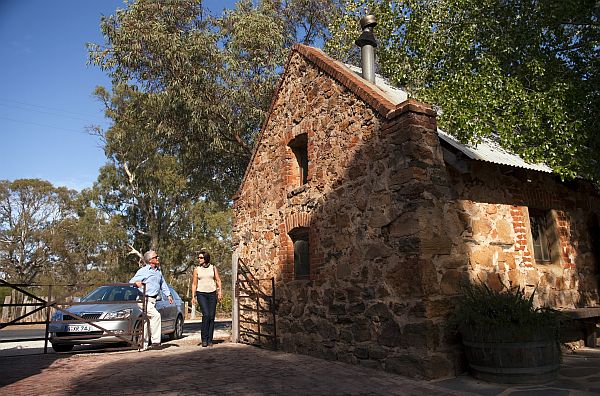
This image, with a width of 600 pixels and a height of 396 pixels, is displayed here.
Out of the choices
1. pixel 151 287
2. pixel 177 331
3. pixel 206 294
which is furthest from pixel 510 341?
pixel 177 331

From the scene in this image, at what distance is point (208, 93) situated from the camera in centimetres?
1416

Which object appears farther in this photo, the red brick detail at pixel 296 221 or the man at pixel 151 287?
the man at pixel 151 287

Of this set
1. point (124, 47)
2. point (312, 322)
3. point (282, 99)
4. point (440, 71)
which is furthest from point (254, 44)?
point (312, 322)

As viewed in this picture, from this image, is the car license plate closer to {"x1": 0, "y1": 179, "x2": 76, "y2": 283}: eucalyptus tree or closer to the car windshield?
the car windshield

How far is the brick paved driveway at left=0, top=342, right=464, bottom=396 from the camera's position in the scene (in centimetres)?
490

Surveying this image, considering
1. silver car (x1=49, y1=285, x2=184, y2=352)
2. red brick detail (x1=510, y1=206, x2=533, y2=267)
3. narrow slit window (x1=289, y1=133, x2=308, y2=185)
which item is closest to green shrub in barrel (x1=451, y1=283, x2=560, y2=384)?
red brick detail (x1=510, y1=206, x2=533, y2=267)

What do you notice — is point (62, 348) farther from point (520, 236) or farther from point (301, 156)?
point (520, 236)

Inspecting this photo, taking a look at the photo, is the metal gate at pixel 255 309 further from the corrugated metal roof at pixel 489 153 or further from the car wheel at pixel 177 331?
the corrugated metal roof at pixel 489 153

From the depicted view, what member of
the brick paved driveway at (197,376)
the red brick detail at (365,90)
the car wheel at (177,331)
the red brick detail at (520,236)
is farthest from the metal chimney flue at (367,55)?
the car wheel at (177,331)

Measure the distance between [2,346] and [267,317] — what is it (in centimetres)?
716

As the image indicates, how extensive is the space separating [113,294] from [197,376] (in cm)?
497

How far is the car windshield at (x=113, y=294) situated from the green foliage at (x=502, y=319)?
7.10 m

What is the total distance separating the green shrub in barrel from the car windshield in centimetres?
716

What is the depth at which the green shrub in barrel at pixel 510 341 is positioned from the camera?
4.91 meters
